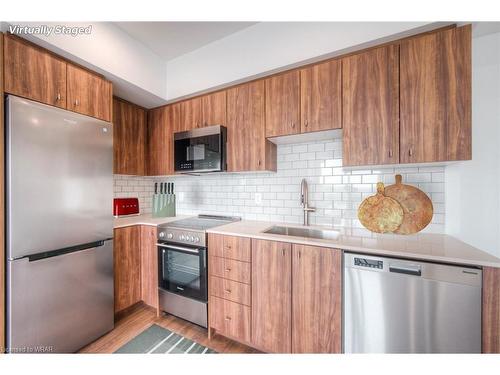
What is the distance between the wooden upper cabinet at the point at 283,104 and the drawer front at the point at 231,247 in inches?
37.7

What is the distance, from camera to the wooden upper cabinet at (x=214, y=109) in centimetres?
199

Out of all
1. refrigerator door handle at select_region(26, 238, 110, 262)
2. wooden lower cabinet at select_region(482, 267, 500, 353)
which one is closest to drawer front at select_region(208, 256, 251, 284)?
refrigerator door handle at select_region(26, 238, 110, 262)

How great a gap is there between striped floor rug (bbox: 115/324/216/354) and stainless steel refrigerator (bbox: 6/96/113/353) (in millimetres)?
320

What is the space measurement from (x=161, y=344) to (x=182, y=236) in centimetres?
87

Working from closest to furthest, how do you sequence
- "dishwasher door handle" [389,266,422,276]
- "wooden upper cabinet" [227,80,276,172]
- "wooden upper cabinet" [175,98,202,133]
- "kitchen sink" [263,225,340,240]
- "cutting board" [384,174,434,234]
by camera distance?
"dishwasher door handle" [389,266,422,276], "cutting board" [384,174,434,234], "kitchen sink" [263,225,340,240], "wooden upper cabinet" [227,80,276,172], "wooden upper cabinet" [175,98,202,133]

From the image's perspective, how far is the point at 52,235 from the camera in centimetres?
136

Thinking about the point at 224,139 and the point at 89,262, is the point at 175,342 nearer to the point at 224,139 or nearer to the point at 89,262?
the point at 89,262

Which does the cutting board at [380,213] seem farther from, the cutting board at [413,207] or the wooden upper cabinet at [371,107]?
the wooden upper cabinet at [371,107]

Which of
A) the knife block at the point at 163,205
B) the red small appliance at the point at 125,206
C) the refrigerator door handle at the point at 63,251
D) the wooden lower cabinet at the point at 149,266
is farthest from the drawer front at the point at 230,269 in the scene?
the red small appliance at the point at 125,206

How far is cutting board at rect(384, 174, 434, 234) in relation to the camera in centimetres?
148

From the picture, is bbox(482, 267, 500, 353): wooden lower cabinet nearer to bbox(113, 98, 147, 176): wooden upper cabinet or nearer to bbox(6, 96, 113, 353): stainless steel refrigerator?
bbox(6, 96, 113, 353): stainless steel refrigerator

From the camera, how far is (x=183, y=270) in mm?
1867

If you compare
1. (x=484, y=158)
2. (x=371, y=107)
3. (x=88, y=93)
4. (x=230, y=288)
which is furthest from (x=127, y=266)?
(x=484, y=158)

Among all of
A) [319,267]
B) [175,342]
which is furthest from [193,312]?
[319,267]
